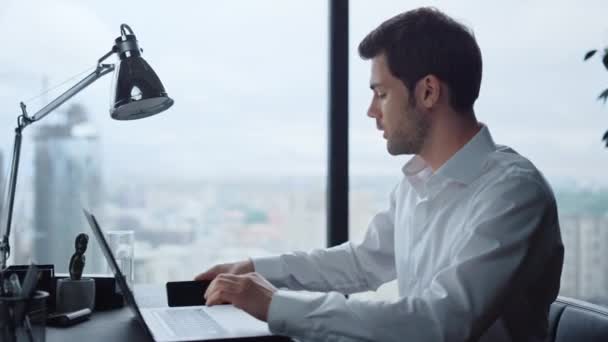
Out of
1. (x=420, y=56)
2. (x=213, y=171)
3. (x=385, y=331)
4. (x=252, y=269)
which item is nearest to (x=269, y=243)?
(x=213, y=171)

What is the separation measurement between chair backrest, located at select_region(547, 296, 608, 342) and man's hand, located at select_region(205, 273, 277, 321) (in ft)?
2.05

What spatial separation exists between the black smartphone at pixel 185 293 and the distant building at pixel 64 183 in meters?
0.85

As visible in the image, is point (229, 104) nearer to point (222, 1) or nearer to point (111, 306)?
point (222, 1)

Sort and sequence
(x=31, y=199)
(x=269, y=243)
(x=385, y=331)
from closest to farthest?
(x=385, y=331) < (x=31, y=199) < (x=269, y=243)

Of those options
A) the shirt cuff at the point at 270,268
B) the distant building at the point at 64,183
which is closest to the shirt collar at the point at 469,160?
the shirt cuff at the point at 270,268

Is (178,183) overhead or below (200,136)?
below

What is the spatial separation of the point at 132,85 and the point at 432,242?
76 cm

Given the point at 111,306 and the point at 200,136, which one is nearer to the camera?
the point at 111,306

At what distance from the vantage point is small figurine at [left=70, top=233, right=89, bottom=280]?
149 cm

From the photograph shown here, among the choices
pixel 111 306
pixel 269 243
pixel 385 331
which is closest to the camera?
pixel 385 331

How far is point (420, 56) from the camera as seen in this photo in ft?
4.63

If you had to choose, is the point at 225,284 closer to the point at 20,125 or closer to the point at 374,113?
the point at 374,113

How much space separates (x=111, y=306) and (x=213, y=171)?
2.77 feet

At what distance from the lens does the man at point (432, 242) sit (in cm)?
110
